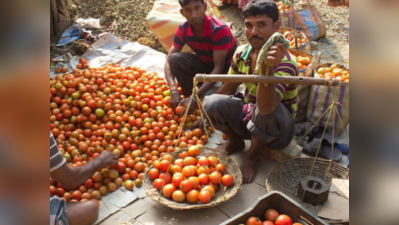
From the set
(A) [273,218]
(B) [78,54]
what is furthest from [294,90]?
(B) [78,54]

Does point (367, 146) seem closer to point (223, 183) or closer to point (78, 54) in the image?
point (223, 183)

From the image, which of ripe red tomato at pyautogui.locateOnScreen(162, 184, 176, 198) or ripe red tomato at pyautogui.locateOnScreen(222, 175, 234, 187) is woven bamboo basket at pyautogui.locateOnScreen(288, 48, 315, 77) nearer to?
ripe red tomato at pyautogui.locateOnScreen(222, 175, 234, 187)

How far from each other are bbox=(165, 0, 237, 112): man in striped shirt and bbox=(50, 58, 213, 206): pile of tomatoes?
24 centimetres

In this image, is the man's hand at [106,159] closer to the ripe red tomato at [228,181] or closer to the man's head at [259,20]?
the ripe red tomato at [228,181]

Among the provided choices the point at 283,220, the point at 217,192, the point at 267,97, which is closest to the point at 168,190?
the point at 217,192

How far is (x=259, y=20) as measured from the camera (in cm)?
247

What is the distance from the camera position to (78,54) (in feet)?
16.5

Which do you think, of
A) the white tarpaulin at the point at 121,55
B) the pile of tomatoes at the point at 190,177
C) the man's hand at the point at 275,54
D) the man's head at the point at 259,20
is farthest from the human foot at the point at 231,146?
the white tarpaulin at the point at 121,55

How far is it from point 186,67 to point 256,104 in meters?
1.41

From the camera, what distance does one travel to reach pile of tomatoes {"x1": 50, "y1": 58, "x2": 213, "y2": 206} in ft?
9.23

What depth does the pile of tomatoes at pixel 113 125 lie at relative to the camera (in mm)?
2812

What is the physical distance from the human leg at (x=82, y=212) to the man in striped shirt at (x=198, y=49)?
1.38 m

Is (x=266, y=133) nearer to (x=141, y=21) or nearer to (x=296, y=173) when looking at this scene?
(x=296, y=173)

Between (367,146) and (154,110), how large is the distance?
3065 mm
